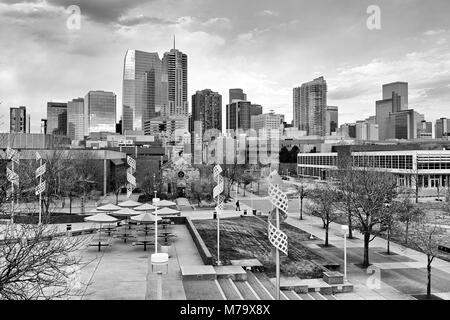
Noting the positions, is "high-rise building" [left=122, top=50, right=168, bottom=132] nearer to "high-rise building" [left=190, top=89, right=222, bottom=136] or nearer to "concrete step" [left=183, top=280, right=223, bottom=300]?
"concrete step" [left=183, top=280, right=223, bottom=300]

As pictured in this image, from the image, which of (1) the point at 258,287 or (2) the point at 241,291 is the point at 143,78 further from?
(2) the point at 241,291

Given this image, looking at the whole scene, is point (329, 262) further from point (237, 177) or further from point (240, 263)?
point (237, 177)

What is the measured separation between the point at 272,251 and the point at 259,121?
251 feet

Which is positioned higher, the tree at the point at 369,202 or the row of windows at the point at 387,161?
the row of windows at the point at 387,161

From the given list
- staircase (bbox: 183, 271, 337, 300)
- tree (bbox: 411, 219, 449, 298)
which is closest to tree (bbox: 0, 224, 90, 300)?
staircase (bbox: 183, 271, 337, 300)

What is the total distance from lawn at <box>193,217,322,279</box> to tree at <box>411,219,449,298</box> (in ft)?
Answer: 12.6

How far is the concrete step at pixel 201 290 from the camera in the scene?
35.7 feet

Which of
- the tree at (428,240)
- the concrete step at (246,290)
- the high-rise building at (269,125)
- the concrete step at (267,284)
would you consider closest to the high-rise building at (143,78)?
the concrete step at (246,290)

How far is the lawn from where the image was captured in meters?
16.0

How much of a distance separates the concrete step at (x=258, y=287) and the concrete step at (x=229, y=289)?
0.69 meters

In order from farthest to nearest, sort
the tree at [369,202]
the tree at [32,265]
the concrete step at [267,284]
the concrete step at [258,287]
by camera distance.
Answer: the tree at [369,202]
the concrete step at [267,284]
the concrete step at [258,287]
the tree at [32,265]

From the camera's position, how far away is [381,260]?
61.0 ft

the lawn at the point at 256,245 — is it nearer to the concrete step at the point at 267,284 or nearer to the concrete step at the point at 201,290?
the concrete step at the point at 267,284

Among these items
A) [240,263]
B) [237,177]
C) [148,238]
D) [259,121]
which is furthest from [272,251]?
[259,121]
